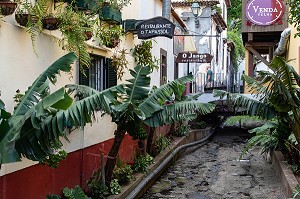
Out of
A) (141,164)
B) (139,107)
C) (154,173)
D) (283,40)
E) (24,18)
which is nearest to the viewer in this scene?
(24,18)

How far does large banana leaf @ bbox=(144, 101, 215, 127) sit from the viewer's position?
31.8 feet

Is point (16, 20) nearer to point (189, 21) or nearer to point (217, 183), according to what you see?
point (217, 183)

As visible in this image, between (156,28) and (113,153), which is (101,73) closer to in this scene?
(156,28)

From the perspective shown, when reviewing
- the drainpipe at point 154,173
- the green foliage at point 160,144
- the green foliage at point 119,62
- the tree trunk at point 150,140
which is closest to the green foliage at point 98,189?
the drainpipe at point 154,173

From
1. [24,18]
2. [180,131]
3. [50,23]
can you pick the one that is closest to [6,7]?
[24,18]

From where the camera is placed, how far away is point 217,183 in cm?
1231

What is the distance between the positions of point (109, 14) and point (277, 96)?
392cm

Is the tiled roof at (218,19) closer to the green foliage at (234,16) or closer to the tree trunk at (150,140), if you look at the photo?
the green foliage at (234,16)

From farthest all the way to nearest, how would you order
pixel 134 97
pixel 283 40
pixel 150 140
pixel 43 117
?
pixel 283 40, pixel 150 140, pixel 134 97, pixel 43 117

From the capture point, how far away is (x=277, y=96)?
943cm

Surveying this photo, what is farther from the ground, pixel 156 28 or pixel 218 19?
pixel 218 19

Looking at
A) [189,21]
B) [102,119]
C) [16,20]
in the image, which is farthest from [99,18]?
[189,21]

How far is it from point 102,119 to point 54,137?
520 centimetres

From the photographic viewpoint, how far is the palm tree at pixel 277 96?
909cm
